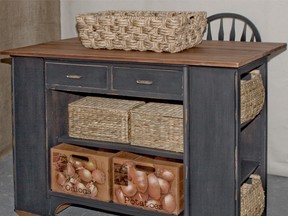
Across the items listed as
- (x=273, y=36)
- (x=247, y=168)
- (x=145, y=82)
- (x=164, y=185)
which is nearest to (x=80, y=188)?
(x=164, y=185)

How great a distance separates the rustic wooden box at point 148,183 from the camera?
8.67 ft

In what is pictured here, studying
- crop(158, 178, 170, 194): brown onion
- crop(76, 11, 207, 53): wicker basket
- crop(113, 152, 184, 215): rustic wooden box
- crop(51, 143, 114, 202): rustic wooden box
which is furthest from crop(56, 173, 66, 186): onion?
crop(76, 11, 207, 53): wicker basket

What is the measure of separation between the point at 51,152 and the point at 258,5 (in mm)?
1417

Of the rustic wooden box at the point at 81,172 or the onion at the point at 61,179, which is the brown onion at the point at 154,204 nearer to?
the rustic wooden box at the point at 81,172

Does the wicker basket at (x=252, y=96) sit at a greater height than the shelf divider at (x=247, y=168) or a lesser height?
greater

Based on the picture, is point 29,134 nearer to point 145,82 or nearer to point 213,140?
point 145,82

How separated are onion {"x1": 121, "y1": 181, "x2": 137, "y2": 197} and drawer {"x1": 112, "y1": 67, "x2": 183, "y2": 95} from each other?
1.43 ft

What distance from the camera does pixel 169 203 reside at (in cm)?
265

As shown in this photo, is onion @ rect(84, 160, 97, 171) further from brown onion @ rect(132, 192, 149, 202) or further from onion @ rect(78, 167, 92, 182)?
brown onion @ rect(132, 192, 149, 202)

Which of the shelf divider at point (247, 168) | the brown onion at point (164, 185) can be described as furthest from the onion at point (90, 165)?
the shelf divider at point (247, 168)

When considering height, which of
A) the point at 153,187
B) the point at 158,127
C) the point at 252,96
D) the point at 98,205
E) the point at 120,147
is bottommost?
the point at 98,205

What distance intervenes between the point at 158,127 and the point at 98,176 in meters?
0.37

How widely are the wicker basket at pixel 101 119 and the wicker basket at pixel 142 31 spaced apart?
277mm

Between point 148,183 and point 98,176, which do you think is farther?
point 98,176
